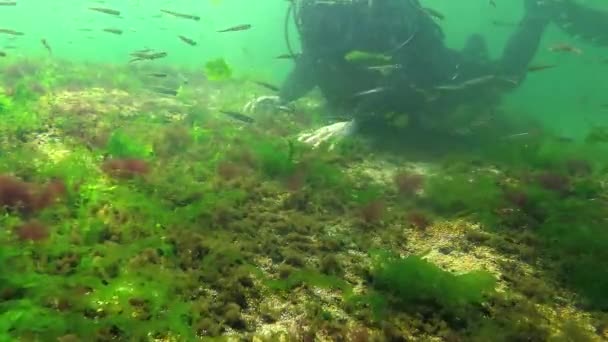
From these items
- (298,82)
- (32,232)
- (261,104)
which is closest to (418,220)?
(32,232)

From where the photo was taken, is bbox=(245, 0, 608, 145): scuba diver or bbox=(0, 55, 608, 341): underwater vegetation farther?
bbox=(245, 0, 608, 145): scuba diver

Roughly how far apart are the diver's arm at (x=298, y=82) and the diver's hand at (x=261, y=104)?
43cm

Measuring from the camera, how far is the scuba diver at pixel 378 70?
12.7 m

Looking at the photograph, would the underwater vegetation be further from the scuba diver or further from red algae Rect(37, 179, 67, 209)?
the scuba diver

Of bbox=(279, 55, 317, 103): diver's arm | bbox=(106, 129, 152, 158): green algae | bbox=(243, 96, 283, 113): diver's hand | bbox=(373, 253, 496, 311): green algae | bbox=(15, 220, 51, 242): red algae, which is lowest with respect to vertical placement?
bbox=(243, 96, 283, 113): diver's hand

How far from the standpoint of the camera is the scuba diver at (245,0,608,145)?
498 inches

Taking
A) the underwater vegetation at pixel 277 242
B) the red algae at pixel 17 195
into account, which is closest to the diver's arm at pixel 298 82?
the underwater vegetation at pixel 277 242

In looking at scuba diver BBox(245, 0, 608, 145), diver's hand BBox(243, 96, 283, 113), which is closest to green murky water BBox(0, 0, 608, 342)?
scuba diver BBox(245, 0, 608, 145)

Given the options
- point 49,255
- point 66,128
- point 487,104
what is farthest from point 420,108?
point 49,255

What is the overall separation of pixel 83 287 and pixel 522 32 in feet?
70.7

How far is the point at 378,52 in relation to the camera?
13711 millimetres

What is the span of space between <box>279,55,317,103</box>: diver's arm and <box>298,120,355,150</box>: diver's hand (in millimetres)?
4484

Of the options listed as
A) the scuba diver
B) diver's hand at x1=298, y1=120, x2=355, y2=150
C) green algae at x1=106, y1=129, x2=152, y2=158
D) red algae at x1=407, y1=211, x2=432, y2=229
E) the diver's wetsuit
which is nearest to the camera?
red algae at x1=407, y1=211, x2=432, y2=229

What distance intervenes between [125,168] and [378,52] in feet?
31.1
